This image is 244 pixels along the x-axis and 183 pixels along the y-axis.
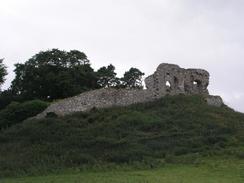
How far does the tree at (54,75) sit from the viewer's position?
199 feet

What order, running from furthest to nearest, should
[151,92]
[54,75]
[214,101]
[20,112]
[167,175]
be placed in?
1. [54,75]
2. [214,101]
3. [151,92]
4. [20,112]
5. [167,175]

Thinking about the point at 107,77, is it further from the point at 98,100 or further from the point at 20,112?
the point at 20,112

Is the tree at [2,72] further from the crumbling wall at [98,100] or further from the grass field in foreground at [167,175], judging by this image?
the grass field in foreground at [167,175]

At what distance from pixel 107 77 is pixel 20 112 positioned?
65.6 ft

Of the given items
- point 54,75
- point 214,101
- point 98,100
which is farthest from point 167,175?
point 54,75

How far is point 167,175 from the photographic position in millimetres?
29109

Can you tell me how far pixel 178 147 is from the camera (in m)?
37.8

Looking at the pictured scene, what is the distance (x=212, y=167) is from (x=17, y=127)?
1865 cm

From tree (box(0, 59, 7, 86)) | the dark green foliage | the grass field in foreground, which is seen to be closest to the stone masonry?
the dark green foliage

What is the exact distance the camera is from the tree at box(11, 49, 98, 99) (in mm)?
60750

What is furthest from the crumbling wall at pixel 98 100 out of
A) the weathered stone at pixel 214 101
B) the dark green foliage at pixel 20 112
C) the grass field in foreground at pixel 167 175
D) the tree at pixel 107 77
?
the grass field in foreground at pixel 167 175

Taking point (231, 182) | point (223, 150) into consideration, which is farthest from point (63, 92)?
point (231, 182)

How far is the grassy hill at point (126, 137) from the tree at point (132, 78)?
68.3 ft

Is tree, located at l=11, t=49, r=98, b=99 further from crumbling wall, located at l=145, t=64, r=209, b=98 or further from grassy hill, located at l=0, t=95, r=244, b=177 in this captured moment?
grassy hill, located at l=0, t=95, r=244, b=177
